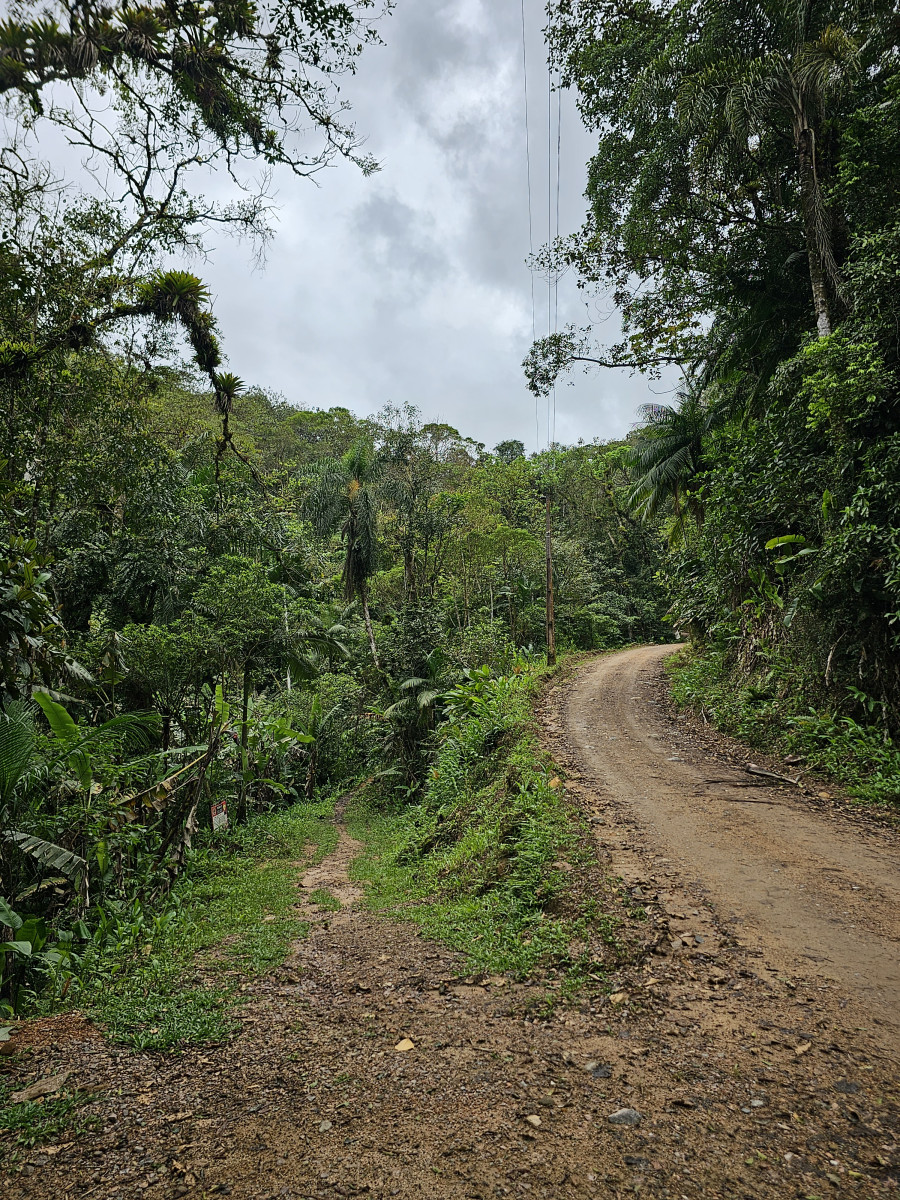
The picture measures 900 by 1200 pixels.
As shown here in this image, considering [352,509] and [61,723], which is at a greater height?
[352,509]

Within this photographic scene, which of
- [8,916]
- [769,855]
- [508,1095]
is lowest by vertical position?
[769,855]

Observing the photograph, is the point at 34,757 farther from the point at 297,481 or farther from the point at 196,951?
the point at 297,481

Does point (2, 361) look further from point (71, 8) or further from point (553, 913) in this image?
point (553, 913)

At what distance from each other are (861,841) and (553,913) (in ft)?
10.8

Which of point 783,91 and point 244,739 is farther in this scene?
point 244,739

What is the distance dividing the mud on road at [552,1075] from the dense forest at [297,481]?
4.81 feet

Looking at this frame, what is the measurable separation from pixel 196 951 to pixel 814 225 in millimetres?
13402

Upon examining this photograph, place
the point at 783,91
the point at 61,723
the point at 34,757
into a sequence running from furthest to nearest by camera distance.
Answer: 1. the point at 783,91
2. the point at 61,723
3. the point at 34,757

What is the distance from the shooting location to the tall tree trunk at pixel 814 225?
9.27 metres

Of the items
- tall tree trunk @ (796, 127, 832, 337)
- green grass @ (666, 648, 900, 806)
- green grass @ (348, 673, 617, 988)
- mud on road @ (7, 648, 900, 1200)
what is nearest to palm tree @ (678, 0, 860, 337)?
tall tree trunk @ (796, 127, 832, 337)

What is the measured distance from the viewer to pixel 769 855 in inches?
208

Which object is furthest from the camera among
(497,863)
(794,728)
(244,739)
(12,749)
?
(244,739)

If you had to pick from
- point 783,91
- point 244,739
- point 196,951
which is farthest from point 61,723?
point 783,91

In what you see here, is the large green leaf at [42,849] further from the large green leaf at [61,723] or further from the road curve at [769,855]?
the road curve at [769,855]
